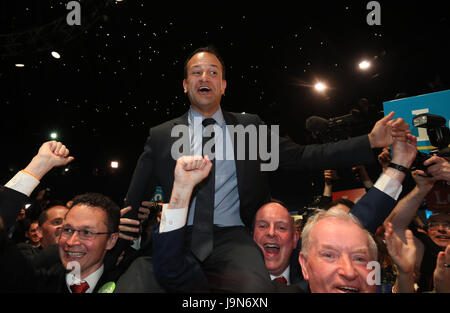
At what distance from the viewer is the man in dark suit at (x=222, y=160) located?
1.95 m

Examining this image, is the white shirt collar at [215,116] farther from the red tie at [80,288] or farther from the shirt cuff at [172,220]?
the red tie at [80,288]

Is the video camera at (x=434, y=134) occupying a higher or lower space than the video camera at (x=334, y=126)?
lower

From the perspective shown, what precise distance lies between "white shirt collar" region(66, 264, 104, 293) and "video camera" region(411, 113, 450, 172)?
90.3 inches

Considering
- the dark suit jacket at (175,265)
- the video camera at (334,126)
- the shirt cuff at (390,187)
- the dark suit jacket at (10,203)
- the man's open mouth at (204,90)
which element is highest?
the video camera at (334,126)

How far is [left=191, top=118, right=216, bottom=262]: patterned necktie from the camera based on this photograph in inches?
71.1

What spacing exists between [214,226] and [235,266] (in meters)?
0.41

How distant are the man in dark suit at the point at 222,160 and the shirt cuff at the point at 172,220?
322 millimetres

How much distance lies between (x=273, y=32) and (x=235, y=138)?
512cm

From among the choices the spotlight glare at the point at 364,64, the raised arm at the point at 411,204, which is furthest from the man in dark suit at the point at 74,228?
the spotlight glare at the point at 364,64

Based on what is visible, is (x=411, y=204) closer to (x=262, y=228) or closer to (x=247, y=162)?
(x=262, y=228)

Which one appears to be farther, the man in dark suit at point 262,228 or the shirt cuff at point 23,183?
the shirt cuff at point 23,183

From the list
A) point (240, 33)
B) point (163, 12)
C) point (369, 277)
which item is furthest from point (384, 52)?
point (369, 277)

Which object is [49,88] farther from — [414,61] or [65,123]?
[414,61]

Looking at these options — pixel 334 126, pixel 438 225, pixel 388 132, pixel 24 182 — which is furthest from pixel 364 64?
pixel 24 182
